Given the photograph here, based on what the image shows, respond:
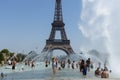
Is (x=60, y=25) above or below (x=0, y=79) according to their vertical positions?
above

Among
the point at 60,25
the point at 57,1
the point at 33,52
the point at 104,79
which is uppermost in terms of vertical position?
the point at 57,1

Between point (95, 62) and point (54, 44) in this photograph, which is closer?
point (95, 62)

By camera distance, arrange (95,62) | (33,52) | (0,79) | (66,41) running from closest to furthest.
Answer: (0,79), (95,62), (33,52), (66,41)

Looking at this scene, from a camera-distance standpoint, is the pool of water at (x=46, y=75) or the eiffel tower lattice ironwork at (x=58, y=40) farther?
the eiffel tower lattice ironwork at (x=58, y=40)

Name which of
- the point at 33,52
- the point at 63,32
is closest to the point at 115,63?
the point at 33,52

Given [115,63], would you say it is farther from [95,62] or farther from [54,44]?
[54,44]

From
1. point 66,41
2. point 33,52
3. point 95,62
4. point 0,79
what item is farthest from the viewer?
point 66,41

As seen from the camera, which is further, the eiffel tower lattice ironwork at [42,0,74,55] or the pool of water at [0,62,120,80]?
the eiffel tower lattice ironwork at [42,0,74,55]

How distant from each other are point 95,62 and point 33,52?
144 ft

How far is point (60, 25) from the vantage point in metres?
129

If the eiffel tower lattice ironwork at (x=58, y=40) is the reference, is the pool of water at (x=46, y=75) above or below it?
below

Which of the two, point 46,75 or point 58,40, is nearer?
point 46,75

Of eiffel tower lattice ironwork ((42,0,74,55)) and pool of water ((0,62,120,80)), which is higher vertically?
eiffel tower lattice ironwork ((42,0,74,55))

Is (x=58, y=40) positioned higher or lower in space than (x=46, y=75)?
higher
